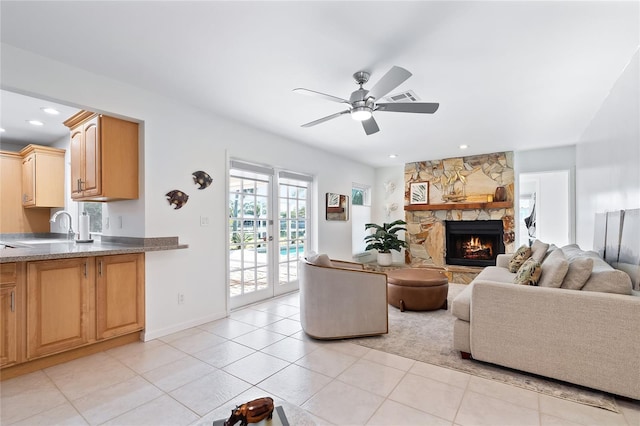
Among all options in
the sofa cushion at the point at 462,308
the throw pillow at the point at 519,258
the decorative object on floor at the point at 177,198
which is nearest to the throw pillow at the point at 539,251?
the throw pillow at the point at 519,258

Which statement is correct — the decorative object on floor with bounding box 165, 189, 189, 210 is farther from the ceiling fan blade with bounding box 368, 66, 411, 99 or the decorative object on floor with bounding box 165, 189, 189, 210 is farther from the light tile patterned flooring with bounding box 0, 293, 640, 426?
the ceiling fan blade with bounding box 368, 66, 411, 99

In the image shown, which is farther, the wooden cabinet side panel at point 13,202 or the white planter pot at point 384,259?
the white planter pot at point 384,259

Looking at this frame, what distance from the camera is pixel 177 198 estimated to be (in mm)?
3297

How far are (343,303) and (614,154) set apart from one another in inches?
120

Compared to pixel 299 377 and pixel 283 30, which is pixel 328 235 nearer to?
pixel 299 377

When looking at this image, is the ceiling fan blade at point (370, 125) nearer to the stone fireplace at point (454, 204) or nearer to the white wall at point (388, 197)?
the stone fireplace at point (454, 204)

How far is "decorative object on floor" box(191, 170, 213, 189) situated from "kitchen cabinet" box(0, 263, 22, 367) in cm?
168

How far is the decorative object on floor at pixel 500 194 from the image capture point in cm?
565

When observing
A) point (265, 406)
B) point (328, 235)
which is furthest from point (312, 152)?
point (265, 406)

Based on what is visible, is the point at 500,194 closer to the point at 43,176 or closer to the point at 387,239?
the point at 387,239

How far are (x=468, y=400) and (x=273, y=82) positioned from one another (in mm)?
2983

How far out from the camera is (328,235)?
5.70m

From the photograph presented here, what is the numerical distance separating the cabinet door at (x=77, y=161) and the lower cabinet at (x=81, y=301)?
3.33ft

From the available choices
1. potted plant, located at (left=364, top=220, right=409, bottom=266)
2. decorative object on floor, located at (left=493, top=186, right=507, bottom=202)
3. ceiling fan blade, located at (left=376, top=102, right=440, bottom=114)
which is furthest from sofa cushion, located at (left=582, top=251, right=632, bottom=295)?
potted plant, located at (left=364, top=220, right=409, bottom=266)
